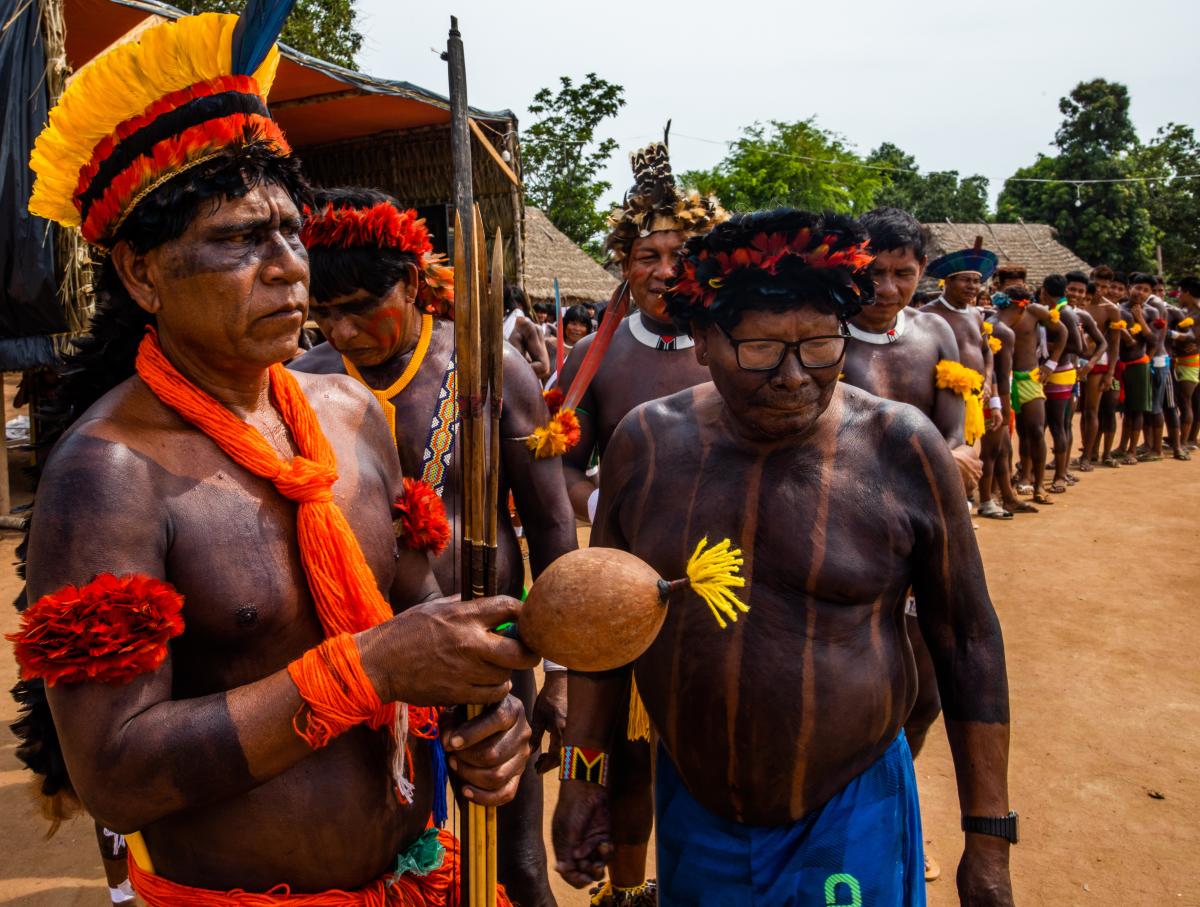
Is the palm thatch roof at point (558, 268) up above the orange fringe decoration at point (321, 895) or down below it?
above

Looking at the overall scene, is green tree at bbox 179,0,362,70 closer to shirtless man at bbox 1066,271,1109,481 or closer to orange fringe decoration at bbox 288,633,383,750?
shirtless man at bbox 1066,271,1109,481

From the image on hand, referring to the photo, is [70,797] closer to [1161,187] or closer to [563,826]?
[563,826]

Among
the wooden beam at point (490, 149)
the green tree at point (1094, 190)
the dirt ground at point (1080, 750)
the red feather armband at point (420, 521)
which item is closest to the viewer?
the red feather armband at point (420, 521)

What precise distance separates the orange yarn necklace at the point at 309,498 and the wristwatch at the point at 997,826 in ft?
4.29

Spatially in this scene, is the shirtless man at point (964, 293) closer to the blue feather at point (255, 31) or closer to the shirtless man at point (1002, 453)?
the shirtless man at point (1002, 453)

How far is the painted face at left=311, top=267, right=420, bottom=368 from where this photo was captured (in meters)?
2.86

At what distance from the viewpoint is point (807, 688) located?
77.9 inches

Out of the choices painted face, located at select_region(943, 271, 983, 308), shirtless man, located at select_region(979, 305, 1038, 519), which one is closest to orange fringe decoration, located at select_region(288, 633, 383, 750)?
painted face, located at select_region(943, 271, 983, 308)

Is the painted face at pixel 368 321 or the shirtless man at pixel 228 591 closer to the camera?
the shirtless man at pixel 228 591

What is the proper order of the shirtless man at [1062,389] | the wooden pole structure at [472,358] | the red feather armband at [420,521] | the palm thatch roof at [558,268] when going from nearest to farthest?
the wooden pole structure at [472,358] → the red feather armband at [420,521] → the shirtless man at [1062,389] → the palm thatch roof at [558,268]

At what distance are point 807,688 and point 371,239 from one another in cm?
188

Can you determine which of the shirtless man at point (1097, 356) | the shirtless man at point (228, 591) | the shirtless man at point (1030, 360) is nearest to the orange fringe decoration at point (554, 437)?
the shirtless man at point (228, 591)

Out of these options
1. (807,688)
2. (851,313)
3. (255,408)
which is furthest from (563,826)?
(851,313)

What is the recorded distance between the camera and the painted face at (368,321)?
286 centimetres
